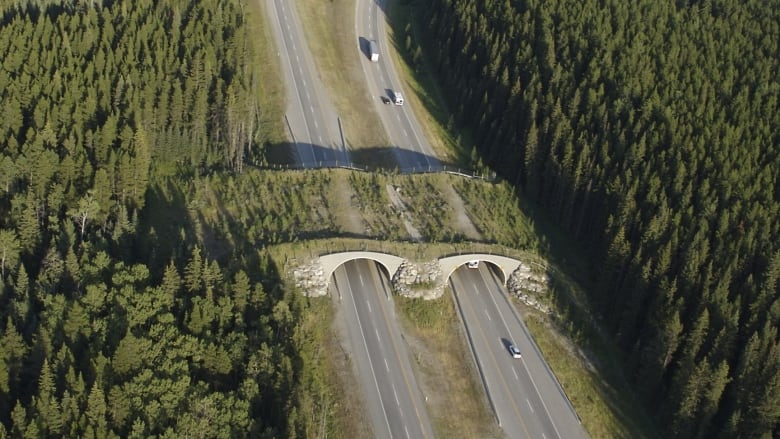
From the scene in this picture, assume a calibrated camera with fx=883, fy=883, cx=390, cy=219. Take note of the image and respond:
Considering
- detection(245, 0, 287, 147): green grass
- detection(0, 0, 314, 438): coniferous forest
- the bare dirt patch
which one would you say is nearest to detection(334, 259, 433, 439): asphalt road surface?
detection(0, 0, 314, 438): coniferous forest

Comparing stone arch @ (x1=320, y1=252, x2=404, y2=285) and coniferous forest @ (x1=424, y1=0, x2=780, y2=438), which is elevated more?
coniferous forest @ (x1=424, y1=0, x2=780, y2=438)

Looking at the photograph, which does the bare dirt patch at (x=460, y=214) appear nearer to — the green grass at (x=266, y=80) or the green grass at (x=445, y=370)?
the green grass at (x=445, y=370)

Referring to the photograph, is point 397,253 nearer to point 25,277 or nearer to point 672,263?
point 672,263

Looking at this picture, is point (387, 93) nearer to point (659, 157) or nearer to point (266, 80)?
point (266, 80)

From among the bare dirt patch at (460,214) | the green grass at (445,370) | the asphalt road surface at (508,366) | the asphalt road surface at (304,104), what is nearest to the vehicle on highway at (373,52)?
the asphalt road surface at (304,104)

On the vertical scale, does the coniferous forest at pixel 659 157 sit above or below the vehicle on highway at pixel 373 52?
→ above

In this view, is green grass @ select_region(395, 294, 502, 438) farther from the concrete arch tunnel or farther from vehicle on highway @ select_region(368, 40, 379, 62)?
vehicle on highway @ select_region(368, 40, 379, 62)
